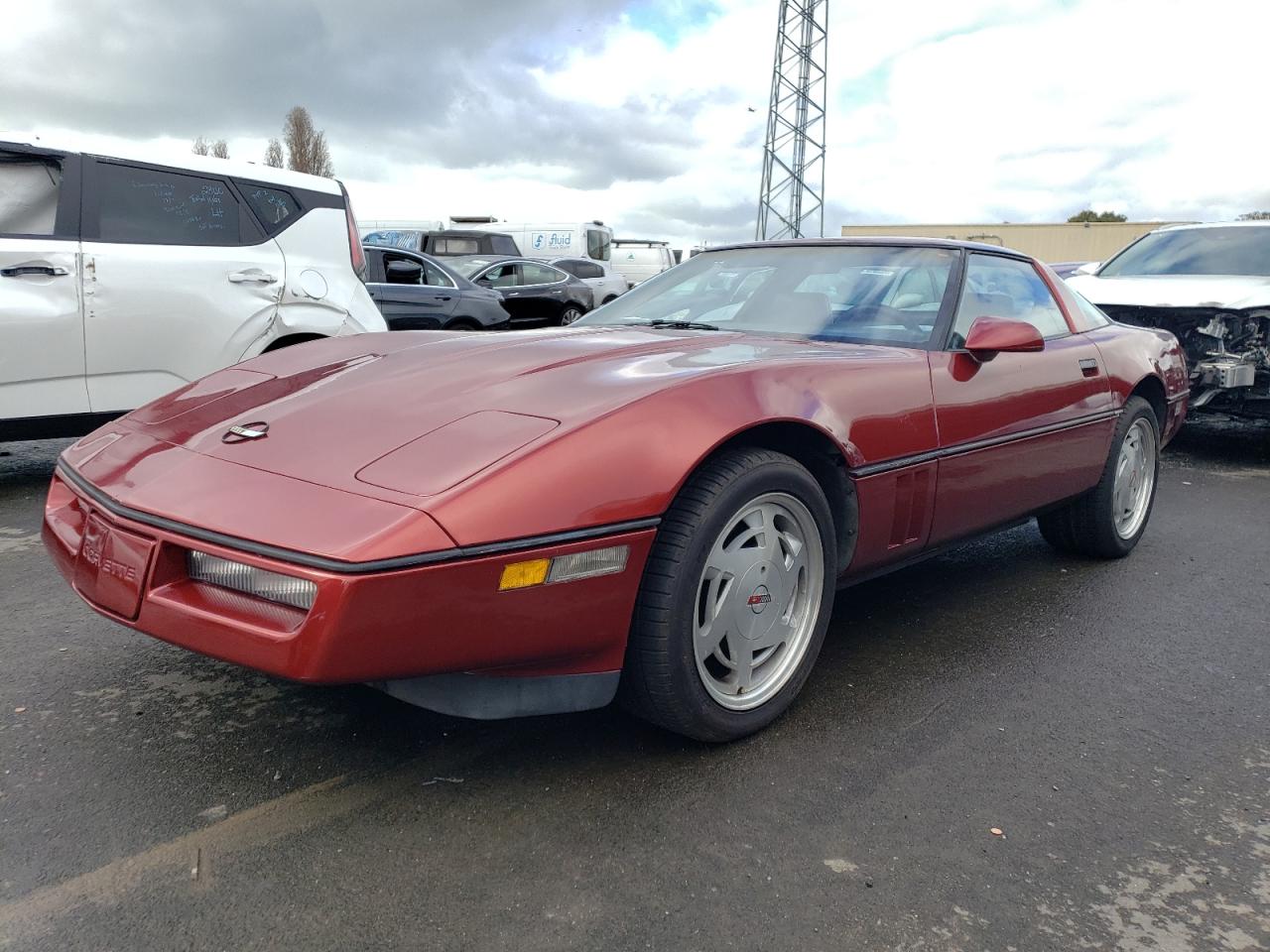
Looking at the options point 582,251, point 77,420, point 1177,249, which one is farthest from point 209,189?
point 582,251

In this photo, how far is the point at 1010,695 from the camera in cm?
267

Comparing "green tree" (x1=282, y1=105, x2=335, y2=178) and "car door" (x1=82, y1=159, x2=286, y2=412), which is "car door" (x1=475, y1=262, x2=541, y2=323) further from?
"green tree" (x1=282, y1=105, x2=335, y2=178)

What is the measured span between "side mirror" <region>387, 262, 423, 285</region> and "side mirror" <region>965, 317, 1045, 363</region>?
6780mm

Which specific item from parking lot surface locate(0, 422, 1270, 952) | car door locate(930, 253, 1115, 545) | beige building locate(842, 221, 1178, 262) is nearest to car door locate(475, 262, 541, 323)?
car door locate(930, 253, 1115, 545)

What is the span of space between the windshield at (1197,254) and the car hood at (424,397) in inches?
222

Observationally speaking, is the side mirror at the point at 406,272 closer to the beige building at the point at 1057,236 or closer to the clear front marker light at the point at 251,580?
the clear front marker light at the point at 251,580

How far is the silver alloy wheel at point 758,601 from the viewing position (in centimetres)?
222

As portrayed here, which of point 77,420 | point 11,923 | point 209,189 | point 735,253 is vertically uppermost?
point 209,189

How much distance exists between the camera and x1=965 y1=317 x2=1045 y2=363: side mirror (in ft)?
9.37

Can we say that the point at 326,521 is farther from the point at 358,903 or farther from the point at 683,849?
the point at 683,849

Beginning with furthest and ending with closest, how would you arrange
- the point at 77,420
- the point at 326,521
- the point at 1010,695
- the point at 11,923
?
the point at 77,420, the point at 1010,695, the point at 326,521, the point at 11,923

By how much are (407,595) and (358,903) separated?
0.54 m

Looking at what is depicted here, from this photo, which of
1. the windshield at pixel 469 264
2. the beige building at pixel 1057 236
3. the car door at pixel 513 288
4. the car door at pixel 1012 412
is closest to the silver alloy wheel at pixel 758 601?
the car door at pixel 1012 412

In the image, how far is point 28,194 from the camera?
4.59 metres
